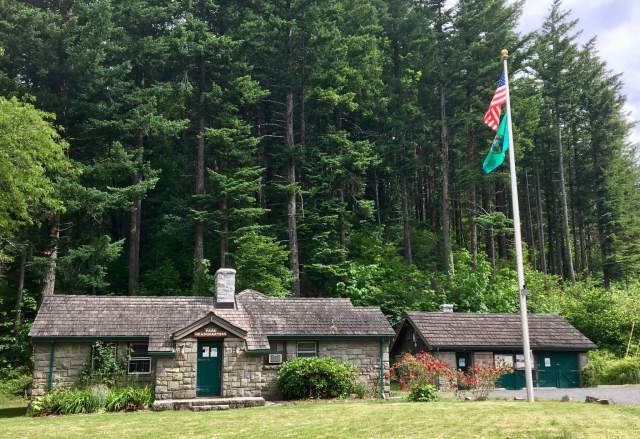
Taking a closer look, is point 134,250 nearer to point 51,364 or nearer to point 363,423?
point 51,364

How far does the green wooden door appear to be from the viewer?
2631 centimetres

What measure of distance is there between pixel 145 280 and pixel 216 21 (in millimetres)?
16763

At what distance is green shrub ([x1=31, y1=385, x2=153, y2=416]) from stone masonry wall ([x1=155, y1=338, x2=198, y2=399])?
2.11ft

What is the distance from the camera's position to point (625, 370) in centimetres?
2573

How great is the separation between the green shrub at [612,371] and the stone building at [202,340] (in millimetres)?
10590

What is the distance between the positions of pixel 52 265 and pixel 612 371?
25.9 m

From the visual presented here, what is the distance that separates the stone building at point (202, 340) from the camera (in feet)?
63.9

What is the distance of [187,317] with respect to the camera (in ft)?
69.7

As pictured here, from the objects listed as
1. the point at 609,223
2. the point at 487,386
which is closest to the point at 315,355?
the point at 487,386

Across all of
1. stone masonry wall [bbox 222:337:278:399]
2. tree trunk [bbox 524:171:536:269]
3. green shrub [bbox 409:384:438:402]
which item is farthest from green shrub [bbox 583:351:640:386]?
tree trunk [bbox 524:171:536:269]

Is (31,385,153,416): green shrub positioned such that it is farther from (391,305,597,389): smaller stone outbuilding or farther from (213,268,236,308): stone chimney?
(391,305,597,389): smaller stone outbuilding

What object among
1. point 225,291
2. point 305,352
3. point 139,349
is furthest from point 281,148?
point 139,349

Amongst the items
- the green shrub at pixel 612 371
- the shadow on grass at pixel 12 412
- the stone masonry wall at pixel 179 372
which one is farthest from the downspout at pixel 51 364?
the green shrub at pixel 612 371

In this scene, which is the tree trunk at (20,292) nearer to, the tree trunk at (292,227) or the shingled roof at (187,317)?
the shingled roof at (187,317)
